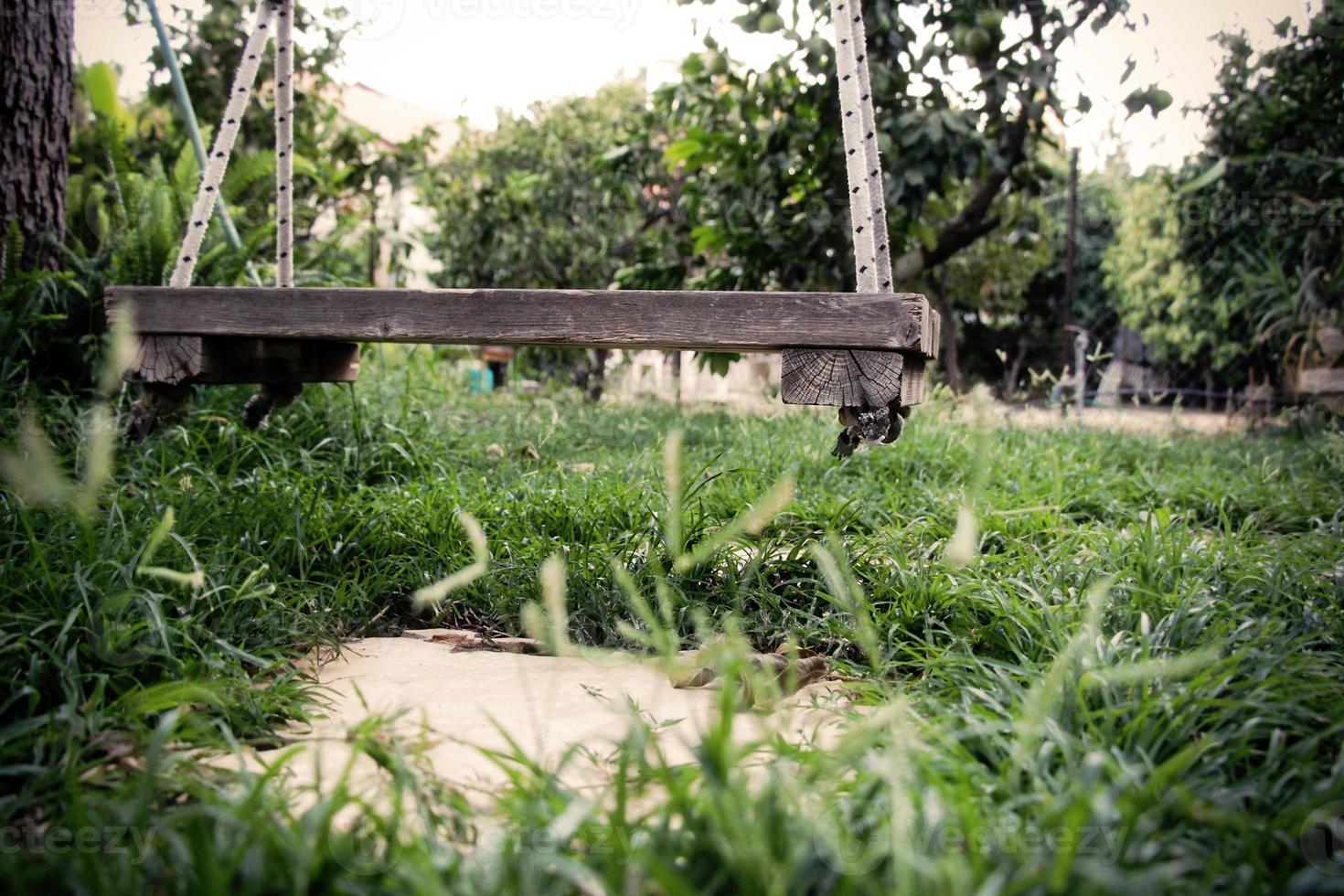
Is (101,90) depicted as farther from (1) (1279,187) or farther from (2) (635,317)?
(1) (1279,187)

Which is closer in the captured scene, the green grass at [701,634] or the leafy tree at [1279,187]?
the green grass at [701,634]

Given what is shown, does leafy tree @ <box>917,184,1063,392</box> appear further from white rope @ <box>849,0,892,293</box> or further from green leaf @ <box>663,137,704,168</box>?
white rope @ <box>849,0,892,293</box>

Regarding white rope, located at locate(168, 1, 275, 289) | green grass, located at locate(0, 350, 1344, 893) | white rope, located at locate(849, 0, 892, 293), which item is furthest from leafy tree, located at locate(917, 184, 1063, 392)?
white rope, located at locate(168, 1, 275, 289)

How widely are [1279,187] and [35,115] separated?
812 centimetres

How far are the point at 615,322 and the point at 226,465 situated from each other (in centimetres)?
177

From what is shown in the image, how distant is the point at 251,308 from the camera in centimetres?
248

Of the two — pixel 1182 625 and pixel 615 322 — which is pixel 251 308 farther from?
pixel 1182 625

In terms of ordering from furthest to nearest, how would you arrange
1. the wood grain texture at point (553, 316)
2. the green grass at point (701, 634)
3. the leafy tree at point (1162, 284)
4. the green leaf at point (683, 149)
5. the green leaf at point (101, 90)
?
the leafy tree at point (1162, 284)
the green leaf at point (101, 90)
the green leaf at point (683, 149)
the wood grain texture at point (553, 316)
the green grass at point (701, 634)

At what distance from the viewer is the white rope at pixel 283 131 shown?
8.82 feet

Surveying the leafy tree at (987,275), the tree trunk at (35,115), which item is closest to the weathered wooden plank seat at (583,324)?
the tree trunk at (35,115)

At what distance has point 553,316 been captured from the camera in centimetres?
220

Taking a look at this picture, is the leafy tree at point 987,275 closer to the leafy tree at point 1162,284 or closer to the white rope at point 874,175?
the leafy tree at point 1162,284

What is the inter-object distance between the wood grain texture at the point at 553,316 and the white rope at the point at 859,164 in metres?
0.14

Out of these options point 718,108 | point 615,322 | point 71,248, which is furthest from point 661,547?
point 718,108
